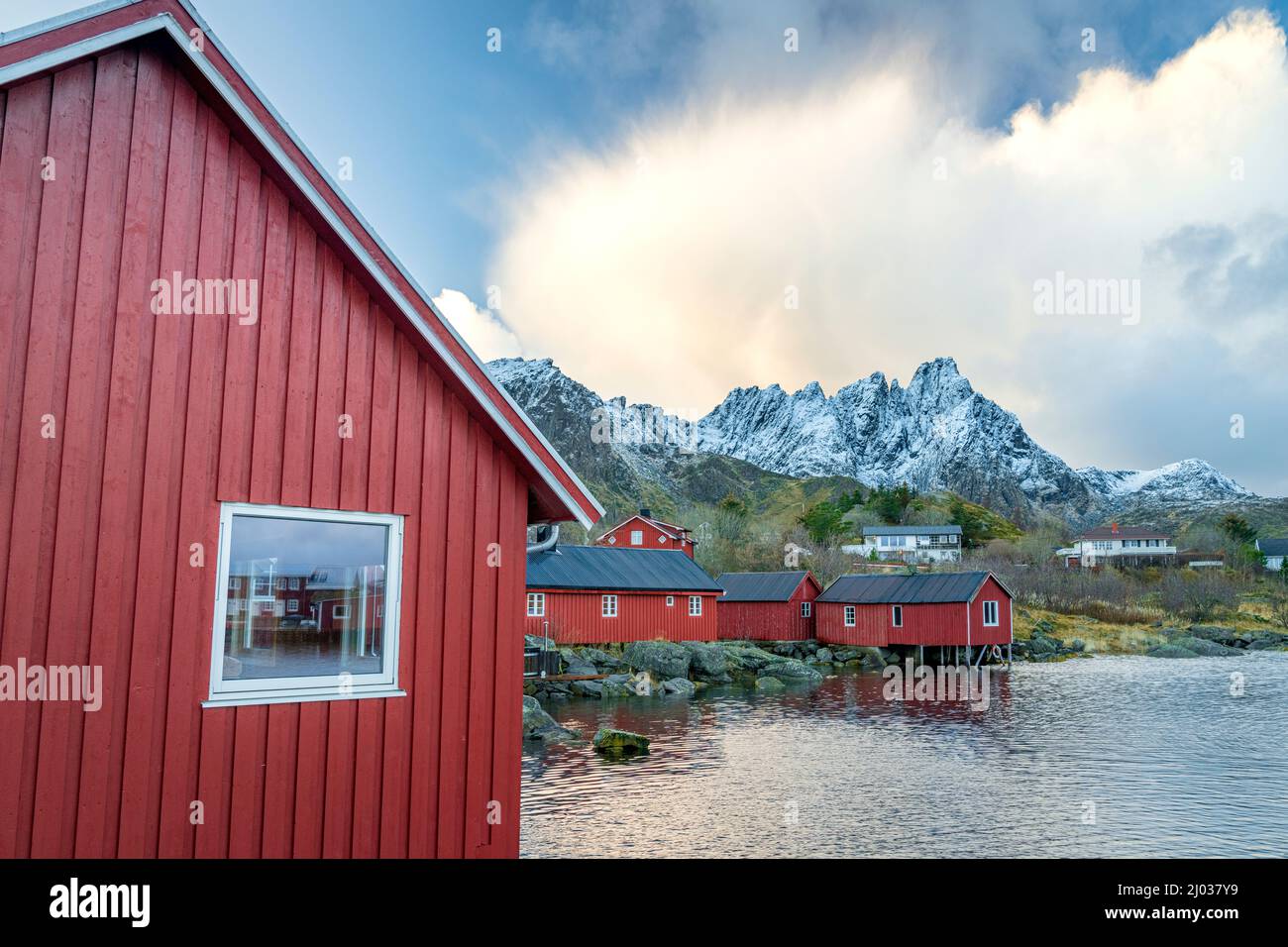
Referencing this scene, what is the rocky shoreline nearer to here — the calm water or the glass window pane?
the calm water

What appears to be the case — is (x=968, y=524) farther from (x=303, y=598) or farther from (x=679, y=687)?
(x=303, y=598)

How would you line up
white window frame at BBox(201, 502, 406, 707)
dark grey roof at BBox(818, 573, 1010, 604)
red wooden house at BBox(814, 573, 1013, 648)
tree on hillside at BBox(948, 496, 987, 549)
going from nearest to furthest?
white window frame at BBox(201, 502, 406, 707)
red wooden house at BBox(814, 573, 1013, 648)
dark grey roof at BBox(818, 573, 1010, 604)
tree on hillside at BBox(948, 496, 987, 549)

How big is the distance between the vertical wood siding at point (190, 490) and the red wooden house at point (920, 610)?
46.8 metres

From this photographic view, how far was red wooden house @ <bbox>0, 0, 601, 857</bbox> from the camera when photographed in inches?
212

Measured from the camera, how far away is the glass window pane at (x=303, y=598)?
242 inches

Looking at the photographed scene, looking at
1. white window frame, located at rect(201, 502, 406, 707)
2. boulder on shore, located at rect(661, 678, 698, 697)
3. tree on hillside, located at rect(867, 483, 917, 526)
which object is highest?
tree on hillside, located at rect(867, 483, 917, 526)

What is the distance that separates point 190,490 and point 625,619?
3907 centimetres

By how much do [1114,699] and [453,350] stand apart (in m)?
35.0

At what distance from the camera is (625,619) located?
44125 mm

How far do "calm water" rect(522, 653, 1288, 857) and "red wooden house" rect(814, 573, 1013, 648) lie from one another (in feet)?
48.8

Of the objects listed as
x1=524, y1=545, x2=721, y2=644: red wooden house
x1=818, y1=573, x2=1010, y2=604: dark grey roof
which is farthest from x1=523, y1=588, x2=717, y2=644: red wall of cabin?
x1=818, y1=573, x2=1010, y2=604: dark grey roof

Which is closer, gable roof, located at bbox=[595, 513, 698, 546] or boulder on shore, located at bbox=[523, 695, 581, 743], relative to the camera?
A: boulder on shore, located at bbox=[523, 695, 581, 743]

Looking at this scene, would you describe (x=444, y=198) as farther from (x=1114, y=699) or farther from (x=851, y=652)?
(x=851, y=652)

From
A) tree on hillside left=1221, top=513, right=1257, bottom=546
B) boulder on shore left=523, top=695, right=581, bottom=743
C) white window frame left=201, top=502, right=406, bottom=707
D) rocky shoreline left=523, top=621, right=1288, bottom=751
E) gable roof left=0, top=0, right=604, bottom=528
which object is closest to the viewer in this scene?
gable roof left=0, top=0, right=604, bottom=528
